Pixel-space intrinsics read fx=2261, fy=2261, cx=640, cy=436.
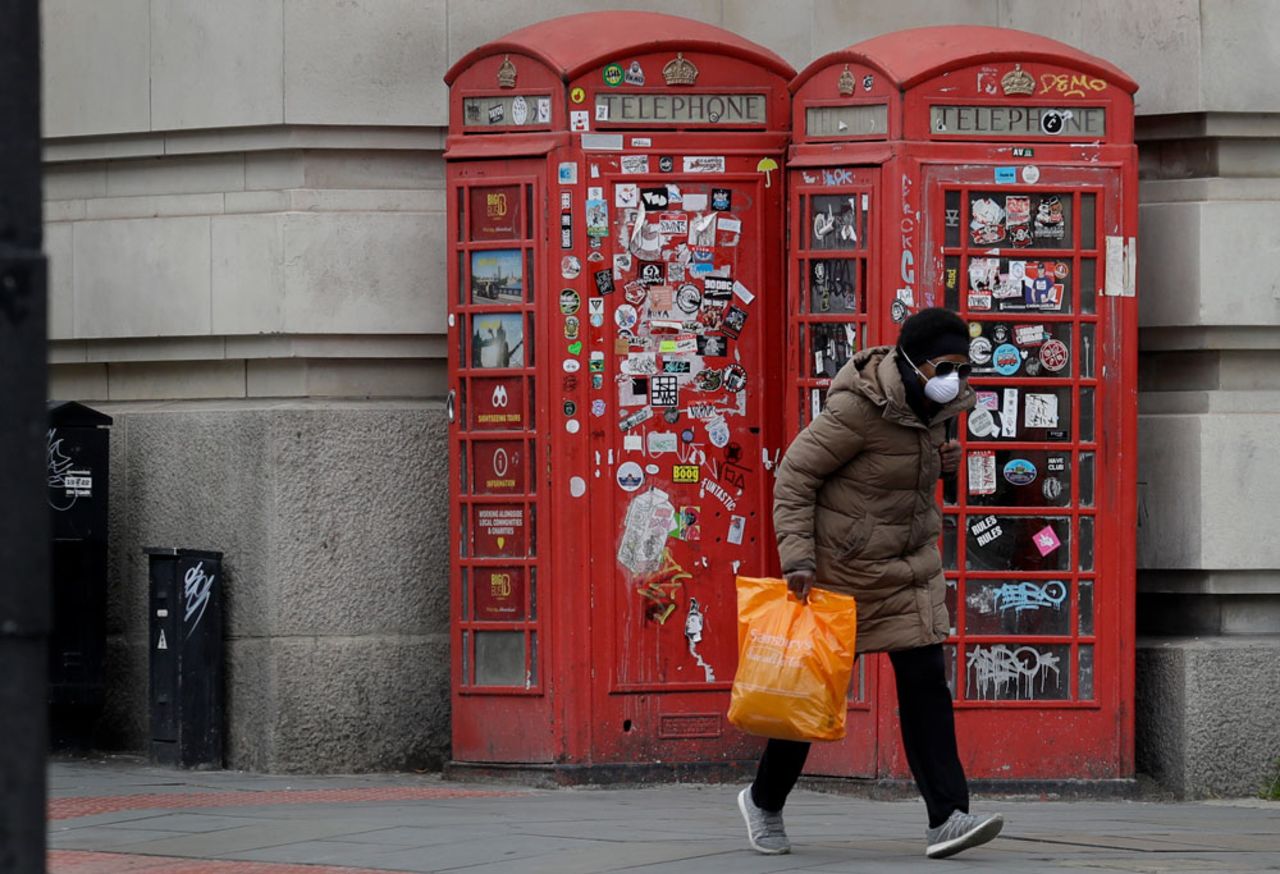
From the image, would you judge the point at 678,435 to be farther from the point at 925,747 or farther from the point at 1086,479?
the point at 925,747

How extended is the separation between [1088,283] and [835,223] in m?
1.06

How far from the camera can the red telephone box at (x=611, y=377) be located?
9234 millimetres

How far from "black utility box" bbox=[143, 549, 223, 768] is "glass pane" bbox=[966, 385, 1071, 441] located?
131 inches

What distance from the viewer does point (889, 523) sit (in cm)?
734

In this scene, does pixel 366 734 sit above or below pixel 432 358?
below

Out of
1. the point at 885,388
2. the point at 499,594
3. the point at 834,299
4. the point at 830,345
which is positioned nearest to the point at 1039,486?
the point at 830,345

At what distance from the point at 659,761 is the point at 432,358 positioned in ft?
6.89

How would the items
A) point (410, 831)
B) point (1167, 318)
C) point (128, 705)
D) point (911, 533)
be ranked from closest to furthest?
point (911, 533), point (410, 831), point (1167, 318), point (128, 705)

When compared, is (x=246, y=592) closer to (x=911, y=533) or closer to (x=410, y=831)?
(x=410, y=831)

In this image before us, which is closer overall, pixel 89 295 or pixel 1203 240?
pixel 1203 240

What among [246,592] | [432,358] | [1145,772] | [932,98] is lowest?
[1145,772]

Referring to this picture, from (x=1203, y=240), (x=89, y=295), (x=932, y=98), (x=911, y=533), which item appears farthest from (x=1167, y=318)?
(x=89, y=295)

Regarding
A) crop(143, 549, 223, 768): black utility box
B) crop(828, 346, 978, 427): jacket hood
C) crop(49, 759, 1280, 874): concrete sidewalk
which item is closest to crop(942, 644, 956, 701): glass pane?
crop(49, 759, 1280, 874): concrete sidewalk

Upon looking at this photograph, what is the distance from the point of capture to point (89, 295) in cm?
1044
